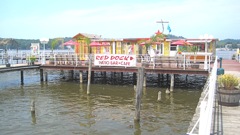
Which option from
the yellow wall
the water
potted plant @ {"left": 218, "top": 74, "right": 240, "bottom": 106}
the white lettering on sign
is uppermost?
the yellow wall

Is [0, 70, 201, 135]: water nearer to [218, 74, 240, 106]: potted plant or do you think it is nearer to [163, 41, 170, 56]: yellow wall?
[218, 74, 240, 106]: potted plant

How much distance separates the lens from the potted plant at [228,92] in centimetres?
1033

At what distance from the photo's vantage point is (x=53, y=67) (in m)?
26.2

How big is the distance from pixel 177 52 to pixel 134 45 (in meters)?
5.91

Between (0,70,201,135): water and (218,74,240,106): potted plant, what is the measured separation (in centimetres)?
302

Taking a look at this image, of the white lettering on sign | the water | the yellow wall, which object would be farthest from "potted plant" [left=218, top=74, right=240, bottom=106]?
the yellow wall

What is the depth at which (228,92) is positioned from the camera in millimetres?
10312

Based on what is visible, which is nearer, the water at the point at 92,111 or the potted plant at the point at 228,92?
the potted plant at the point at 228,92

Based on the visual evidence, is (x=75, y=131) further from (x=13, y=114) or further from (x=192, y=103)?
(x=192, y=103)

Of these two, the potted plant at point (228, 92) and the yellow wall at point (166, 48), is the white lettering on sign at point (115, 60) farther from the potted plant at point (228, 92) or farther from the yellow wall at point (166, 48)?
the potted plant at point (228, 92)

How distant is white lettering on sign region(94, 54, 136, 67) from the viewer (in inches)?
917

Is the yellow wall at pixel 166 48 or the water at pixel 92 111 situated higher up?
the yellow wall at pixel 166 48

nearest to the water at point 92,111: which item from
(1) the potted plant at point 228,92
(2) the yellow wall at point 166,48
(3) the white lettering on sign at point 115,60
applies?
(3) the white lettering on sign at point 115,60

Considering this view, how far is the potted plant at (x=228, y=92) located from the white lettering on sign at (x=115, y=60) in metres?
12.8
